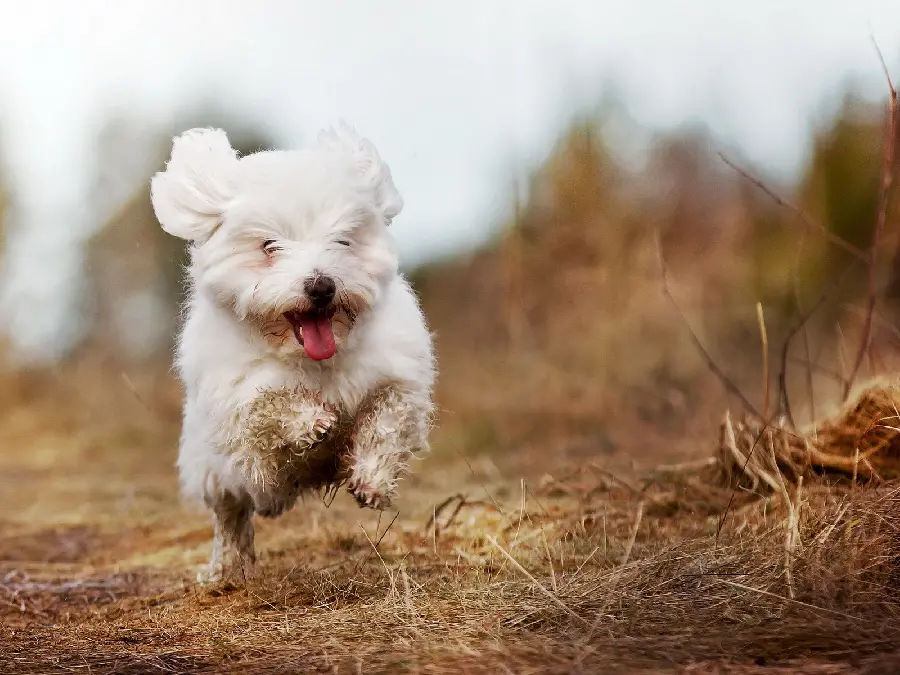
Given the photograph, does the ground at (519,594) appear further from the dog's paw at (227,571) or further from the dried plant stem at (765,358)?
the dried plant stem at (765,358)

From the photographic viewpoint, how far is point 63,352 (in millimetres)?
17297

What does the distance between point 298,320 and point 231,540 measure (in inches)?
65.9

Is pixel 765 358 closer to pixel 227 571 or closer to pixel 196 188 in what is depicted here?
pixel 196 188

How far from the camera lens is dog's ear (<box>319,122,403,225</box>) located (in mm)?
4402

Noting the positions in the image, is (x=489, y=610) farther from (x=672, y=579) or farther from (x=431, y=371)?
(x=431, y=371)

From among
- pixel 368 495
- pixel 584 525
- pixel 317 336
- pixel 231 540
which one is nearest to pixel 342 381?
pixel 317 336

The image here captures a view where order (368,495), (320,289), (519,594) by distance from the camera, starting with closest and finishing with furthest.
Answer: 1. (519,594)
2. (320,289)
3. (368,495)

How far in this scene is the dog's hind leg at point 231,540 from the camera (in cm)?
506

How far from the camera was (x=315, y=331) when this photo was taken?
4.04 m

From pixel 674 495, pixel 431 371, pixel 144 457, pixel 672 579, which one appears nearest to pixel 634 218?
pixel 144 457

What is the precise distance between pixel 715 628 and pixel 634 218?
12176mm

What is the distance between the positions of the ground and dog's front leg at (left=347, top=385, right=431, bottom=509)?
0.25m

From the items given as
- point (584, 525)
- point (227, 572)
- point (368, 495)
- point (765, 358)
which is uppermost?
point (765, 358)

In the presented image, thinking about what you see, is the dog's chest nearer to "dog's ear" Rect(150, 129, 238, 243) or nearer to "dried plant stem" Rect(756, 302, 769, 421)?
"dog's ear" Rect(150, 129, 238, 243)
